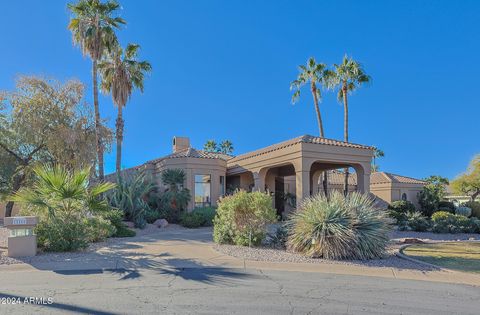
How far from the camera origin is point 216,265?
29.5ft

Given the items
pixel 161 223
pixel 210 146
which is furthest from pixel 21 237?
pixel 210 146

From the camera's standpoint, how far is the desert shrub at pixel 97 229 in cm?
1144

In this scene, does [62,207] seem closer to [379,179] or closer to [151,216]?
[151,216]

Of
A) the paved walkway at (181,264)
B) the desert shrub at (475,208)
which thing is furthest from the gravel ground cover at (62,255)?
the desert shrub at (475,208)

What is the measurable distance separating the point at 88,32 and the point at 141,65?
12.4 feet

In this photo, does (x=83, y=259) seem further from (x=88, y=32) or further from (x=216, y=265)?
(x=88, y=32)

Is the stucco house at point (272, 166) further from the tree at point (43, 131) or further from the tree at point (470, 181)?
the tree at point (470, 181)

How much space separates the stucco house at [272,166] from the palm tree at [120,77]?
11.9 ft

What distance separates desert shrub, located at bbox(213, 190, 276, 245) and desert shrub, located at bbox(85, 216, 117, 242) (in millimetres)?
3836

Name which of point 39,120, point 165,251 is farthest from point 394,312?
point 39,120

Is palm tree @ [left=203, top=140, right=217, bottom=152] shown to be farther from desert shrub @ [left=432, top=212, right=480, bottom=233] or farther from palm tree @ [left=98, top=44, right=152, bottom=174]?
desert shrub @ [left=432, top=212, right=480, bottom=233]

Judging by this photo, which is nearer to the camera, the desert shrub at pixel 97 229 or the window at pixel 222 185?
the desert shrub at pixel 97 229

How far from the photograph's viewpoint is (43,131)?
23406 mm

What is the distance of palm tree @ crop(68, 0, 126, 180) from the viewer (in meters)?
21.5
